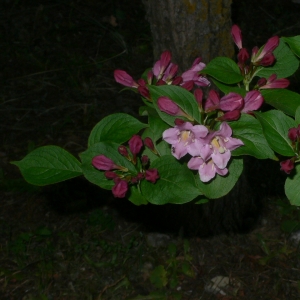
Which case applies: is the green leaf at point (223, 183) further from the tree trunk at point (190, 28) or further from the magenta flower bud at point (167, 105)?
the tree trunk at point (190, 28)

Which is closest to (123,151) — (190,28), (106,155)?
(106,155)

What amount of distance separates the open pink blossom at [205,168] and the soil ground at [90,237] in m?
1.41

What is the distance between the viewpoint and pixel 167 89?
871 millimetres

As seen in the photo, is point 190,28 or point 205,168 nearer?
point 205,168

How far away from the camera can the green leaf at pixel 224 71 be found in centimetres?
94

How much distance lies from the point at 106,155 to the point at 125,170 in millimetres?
43

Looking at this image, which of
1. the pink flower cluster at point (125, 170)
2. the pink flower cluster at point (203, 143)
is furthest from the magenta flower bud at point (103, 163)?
the pink flower cluster at point (203, 143)

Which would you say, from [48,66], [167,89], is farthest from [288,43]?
[48,66]

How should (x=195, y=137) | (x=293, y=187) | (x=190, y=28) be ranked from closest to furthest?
1. (x=195, y=137)
2. (x=293, y=187)
3. (x=190, y=28)

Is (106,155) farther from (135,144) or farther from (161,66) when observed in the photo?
(161,66)

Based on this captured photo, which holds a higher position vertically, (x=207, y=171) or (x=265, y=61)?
(x=265, y=61)

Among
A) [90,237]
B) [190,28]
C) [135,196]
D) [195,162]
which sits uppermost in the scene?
[195,162]

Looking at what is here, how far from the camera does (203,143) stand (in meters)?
0.81

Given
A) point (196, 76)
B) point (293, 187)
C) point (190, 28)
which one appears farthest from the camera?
point (190, 28)
